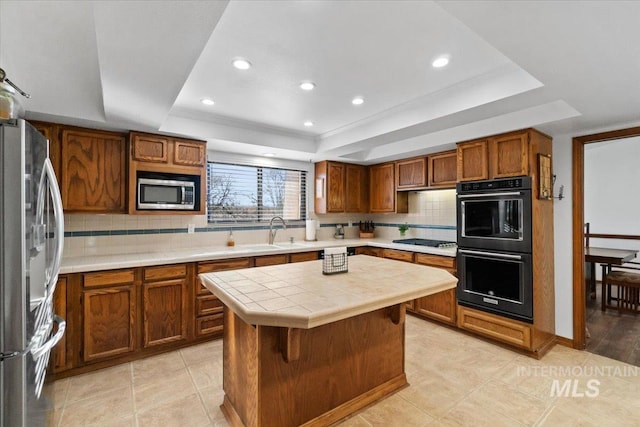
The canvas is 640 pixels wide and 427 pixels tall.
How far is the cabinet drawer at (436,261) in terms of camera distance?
3521mm

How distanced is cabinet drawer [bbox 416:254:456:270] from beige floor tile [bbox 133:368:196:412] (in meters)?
2.84

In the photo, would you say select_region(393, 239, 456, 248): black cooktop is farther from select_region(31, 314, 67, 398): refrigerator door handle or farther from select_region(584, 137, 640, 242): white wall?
select_region(31, 314, 67, 398): refrigerator door handle

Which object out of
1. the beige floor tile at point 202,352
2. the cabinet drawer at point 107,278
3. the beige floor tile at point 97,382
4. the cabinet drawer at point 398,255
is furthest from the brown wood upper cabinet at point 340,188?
the beige floor tile at point 97,382

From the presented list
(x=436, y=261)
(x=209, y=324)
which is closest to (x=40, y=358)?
(x=209, y=324)

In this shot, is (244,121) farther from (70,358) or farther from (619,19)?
(619,19)

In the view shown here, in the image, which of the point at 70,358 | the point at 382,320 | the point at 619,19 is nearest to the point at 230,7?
the point at 619,19

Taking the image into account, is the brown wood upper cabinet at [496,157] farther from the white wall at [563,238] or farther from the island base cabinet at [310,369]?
the island base cabinet at [310,369]

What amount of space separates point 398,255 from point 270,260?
1.76 meters

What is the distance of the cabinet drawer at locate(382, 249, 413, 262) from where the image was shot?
155 inches

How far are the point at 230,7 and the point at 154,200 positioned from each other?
229 centimetres

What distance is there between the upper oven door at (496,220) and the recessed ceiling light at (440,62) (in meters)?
1.58

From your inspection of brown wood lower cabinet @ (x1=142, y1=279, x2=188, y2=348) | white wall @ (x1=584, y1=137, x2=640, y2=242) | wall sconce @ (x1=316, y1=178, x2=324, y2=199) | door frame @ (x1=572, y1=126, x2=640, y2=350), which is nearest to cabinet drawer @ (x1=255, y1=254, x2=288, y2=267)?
brown wood lower cabinet @ (x1=142, y1=279, x2=188, y2=348)

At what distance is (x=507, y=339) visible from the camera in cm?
303

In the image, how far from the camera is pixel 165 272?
9.75 feet
